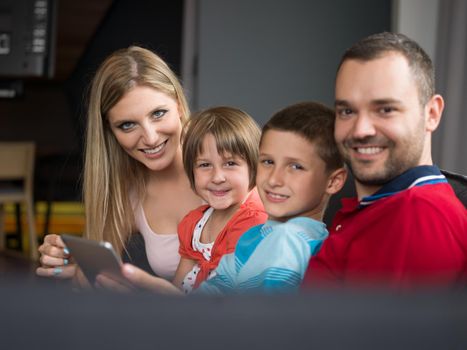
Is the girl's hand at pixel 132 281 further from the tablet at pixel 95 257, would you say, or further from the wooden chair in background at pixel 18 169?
the wooden chair in background at pixel 18 169

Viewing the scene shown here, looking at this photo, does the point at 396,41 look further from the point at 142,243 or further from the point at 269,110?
the point at 269,110

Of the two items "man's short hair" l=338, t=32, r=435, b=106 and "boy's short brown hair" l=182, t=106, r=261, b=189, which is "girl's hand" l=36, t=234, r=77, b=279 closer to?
"boy's short brown hair" l=182, t=106, r=261, b=189

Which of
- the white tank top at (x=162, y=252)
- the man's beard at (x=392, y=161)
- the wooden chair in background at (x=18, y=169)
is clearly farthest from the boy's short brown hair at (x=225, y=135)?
the wooden chair in background at (x=18, y=169)

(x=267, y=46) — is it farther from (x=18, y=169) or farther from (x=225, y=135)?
(x=225, y=135)

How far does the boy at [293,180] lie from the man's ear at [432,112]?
269 mm

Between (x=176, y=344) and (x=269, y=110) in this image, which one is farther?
(x=269, y=110)

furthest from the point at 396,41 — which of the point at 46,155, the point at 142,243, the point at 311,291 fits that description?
the point at 46,155

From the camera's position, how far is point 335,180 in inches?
55.7

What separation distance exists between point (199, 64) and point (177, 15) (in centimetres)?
334

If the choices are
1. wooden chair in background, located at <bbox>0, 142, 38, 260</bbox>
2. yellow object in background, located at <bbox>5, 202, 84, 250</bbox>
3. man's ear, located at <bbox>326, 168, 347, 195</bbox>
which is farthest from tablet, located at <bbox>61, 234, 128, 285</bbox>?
yellow object in background, located at <bbox>5, 202, 84, 250</bbox>

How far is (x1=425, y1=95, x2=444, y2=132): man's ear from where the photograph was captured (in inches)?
44.3

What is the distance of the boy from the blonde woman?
0.56m

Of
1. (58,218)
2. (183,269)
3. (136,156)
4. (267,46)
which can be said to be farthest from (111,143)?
(58,218)

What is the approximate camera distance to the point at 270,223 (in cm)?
142
